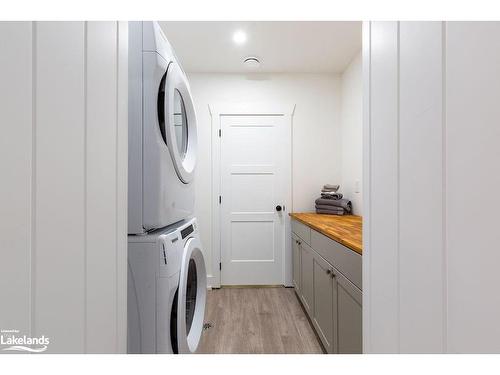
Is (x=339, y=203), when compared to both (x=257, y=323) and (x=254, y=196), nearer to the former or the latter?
(x=254, y=196)

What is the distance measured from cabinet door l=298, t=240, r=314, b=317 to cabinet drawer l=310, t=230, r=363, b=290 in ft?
0.97

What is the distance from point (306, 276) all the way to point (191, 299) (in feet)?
3.62

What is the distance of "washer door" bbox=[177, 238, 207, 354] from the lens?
1070 mm

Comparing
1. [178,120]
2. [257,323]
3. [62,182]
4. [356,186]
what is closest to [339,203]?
[356,186]

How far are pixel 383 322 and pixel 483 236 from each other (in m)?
0.39

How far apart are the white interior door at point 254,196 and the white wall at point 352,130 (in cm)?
62

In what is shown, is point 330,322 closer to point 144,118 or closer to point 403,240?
point 403,240

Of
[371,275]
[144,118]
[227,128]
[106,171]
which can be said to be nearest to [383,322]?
[371,275]

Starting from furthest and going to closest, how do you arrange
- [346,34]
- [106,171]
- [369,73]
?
[346,34], [369,73], [106,171]

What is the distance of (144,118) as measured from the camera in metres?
1.01

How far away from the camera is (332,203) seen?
8.84 feet

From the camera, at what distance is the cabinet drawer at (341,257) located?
1.17m

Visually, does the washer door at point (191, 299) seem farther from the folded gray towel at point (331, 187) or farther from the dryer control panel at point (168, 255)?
the folded gray towel at point (331, 187)

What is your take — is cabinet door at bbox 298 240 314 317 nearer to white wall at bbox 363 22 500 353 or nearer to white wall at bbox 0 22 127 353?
white wall at bbox 363 22 500 353
